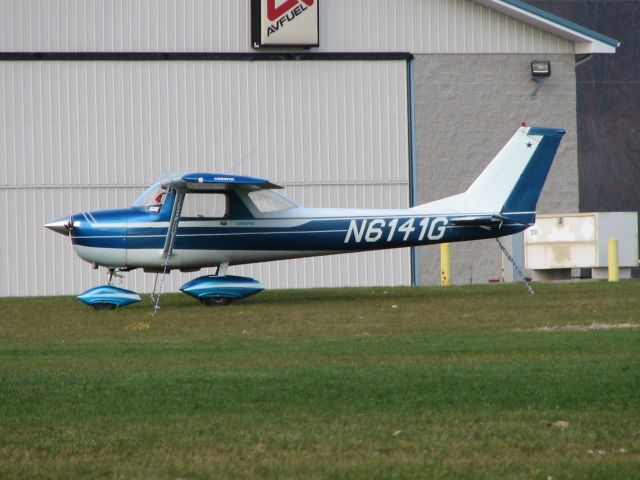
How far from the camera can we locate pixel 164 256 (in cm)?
2067

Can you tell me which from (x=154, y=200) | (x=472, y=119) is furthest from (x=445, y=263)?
(x=154, y=200)

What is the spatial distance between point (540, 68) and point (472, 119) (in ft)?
6.75

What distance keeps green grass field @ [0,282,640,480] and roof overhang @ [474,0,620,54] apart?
14.8 metres

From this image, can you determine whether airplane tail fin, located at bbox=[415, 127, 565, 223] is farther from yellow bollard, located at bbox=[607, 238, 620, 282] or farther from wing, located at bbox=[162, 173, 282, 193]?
yellow bollard, located at bbox=[607, 238, 620, 282]

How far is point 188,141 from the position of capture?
29797 mm

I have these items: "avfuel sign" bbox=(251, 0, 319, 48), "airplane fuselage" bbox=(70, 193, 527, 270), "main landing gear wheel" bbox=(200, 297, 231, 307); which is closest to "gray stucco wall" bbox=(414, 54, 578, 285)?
"avfuel sign" bbox=(251, 0, 319, 48)

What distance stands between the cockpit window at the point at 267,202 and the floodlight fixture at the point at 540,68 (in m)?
11.6

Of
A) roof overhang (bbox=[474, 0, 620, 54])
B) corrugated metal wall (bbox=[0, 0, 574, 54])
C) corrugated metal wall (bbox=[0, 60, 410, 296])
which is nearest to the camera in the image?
corrugated metal wall (bbox=[0, 60, 410, 296])

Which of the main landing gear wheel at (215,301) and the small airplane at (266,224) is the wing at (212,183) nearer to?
the small airplane at (266,224)

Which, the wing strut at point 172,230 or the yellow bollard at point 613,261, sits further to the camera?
the yellow bollard at point 613,261

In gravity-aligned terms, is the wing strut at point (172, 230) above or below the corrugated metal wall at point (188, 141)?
below

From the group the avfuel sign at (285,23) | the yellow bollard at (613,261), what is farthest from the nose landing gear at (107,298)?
the avfuel sign at (285,23)

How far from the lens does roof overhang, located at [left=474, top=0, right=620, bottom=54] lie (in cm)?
3003

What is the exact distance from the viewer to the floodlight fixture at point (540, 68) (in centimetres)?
3070
